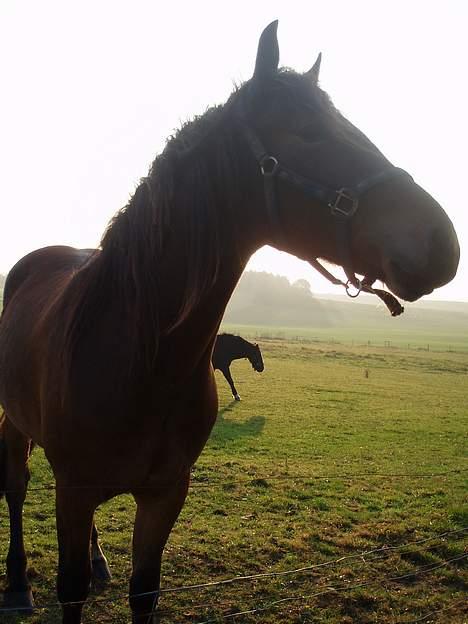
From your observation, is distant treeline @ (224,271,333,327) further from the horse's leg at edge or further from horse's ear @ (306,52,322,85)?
A: horse's ear @ (306,52,322,85)

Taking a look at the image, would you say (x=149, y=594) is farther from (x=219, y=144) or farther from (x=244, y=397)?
(x=244, y=397)

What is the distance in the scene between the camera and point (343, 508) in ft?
21.9

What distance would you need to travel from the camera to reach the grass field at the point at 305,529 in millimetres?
4148

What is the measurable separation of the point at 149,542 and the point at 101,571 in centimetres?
190

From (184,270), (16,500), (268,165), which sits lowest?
(16,500)

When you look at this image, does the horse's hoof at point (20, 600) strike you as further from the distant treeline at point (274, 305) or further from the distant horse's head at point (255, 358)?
the distant treeline at point (274, 305)

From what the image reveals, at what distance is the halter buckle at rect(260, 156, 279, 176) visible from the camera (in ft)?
6.08

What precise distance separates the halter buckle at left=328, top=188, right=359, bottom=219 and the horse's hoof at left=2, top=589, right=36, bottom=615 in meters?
3.88


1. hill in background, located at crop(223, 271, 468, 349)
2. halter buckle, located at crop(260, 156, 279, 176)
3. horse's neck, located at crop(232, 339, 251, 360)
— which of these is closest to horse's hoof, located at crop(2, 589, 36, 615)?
halter buckle, located at crop(260, 156, 279, 176)

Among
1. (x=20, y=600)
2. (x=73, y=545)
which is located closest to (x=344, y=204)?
(x=73, y=545)

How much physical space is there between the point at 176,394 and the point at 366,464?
25.5ft

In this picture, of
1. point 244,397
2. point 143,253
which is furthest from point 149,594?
point 244,397

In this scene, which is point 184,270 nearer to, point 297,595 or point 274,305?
point 297,595

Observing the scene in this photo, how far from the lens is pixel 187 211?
2.05 metres
